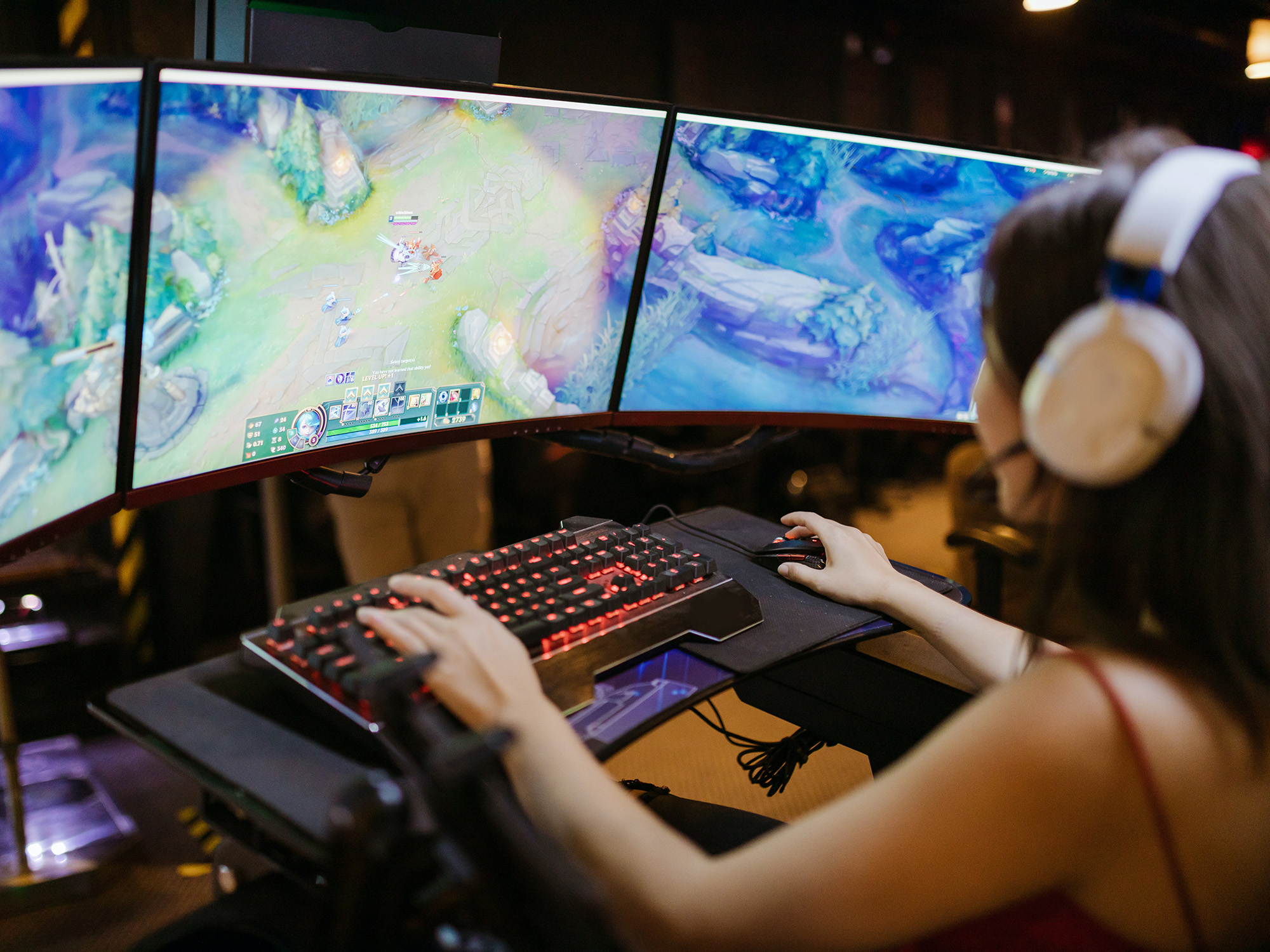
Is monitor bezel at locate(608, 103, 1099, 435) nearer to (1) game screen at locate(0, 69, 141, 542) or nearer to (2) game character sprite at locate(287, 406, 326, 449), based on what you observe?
(2) game character sprite at locate(287, 406, 326, 449)

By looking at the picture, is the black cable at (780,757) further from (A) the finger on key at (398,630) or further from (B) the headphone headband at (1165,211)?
(B) the headphone headband at (1165,211)

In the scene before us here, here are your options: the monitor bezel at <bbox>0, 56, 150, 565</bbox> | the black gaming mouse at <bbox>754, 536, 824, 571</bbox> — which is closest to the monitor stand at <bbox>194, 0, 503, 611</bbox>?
the monitor bezel at <bbox>0, 56, 150, 565</bbox>

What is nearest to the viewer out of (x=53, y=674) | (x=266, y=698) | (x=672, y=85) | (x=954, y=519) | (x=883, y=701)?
(x=266, y=698)

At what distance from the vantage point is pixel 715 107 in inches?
111

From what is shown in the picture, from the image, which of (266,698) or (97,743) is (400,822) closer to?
(266,698)

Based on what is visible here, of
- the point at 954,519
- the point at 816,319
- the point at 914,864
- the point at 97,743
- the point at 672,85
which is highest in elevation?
the point at 672,85

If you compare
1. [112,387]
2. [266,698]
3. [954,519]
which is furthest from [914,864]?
[954,519]

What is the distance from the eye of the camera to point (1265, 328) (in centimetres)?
58

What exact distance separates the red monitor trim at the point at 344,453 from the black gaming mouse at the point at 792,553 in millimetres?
302

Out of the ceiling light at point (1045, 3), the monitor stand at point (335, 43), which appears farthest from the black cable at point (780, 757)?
the ceiling light at point (1045, 3)

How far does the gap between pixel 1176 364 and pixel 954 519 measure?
5.25ft

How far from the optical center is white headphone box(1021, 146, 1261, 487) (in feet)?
1.78

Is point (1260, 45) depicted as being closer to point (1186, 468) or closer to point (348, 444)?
point (1186, 468)

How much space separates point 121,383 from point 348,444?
0.83 feet
